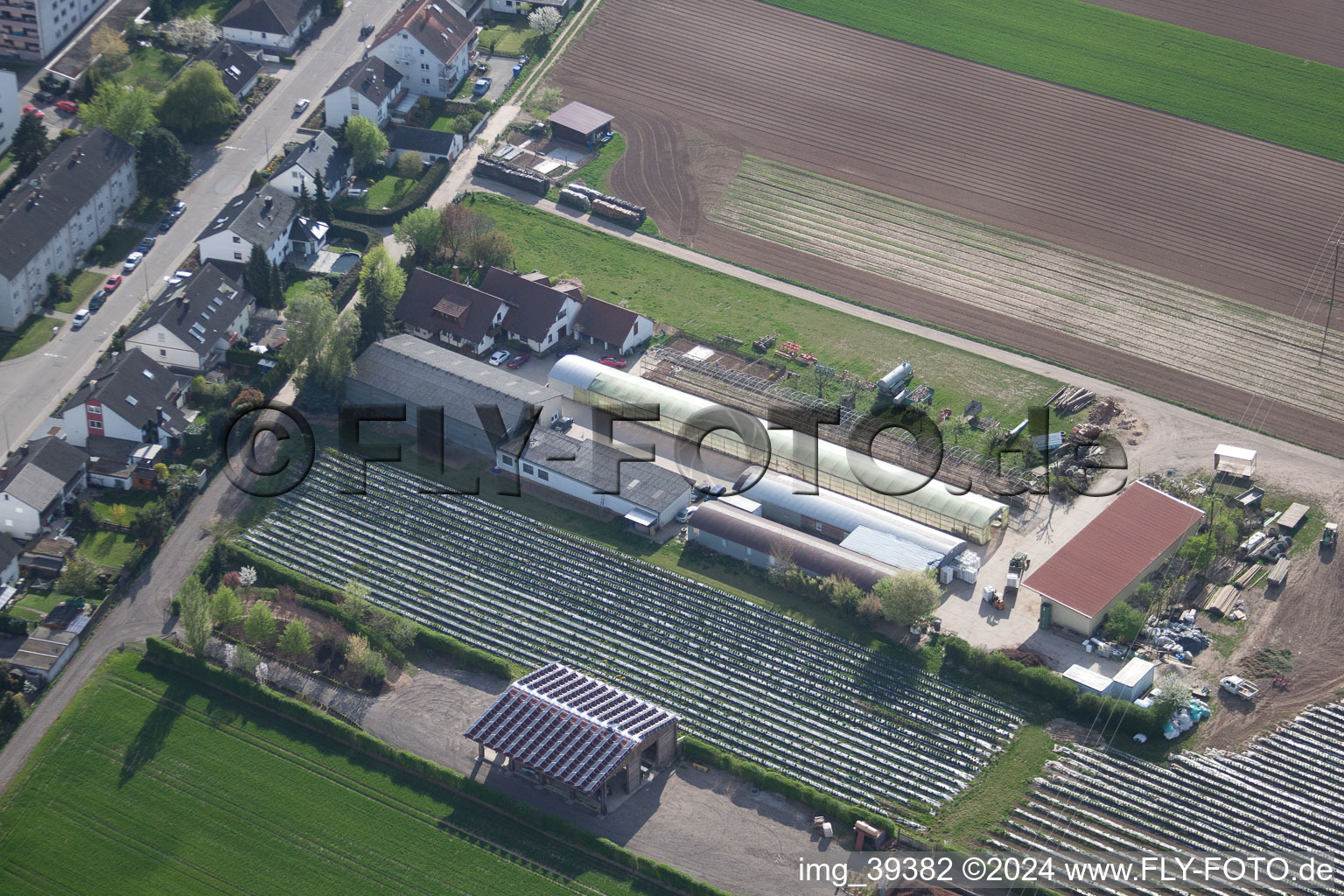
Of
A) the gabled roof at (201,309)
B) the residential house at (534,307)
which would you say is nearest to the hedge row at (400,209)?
the residential house at (534,307)

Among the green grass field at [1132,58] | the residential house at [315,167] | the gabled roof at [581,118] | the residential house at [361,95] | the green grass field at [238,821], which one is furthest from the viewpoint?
the green grass field at [1132,58]

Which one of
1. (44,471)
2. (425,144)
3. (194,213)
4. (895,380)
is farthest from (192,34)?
(895,380)

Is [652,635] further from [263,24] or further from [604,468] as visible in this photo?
[263,24]

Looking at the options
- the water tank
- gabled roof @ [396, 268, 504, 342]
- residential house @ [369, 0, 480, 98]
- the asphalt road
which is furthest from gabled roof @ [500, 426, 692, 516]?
residential house @ [369, 0, 480, 98]

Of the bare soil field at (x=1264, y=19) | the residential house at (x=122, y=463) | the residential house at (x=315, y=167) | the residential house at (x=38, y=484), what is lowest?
the residential house at (x=38, y=484)

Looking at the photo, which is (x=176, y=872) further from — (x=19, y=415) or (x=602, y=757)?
(x=19, y=415)

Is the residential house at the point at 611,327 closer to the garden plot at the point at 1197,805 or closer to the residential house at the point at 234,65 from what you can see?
the residential house at the point at 234,65
